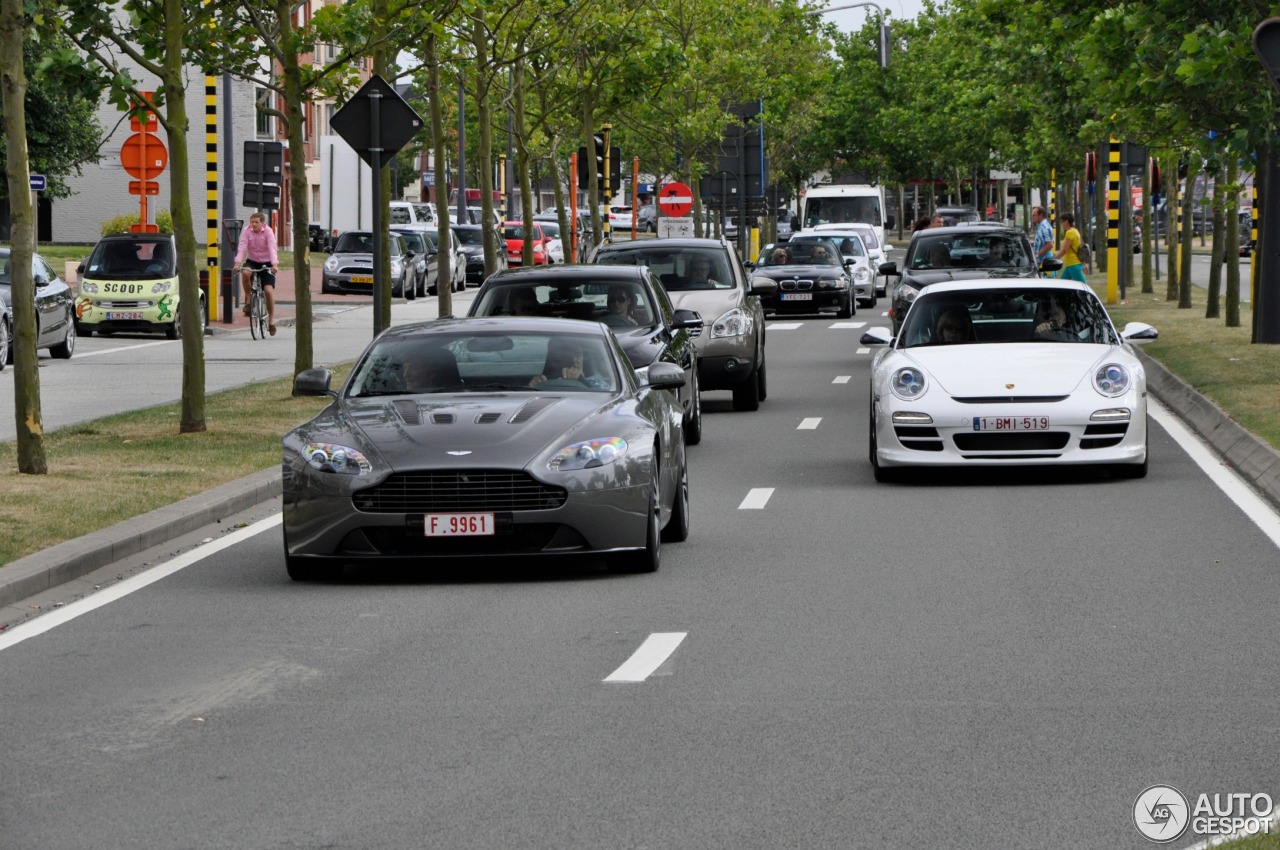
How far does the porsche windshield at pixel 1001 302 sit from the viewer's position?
16.2 meters

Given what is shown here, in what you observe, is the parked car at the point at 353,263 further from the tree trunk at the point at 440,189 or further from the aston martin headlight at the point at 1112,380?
the aston martin headlight at the point at 1112,380

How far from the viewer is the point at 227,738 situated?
7418mm

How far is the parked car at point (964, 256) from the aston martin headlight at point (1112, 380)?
1181 centimetres

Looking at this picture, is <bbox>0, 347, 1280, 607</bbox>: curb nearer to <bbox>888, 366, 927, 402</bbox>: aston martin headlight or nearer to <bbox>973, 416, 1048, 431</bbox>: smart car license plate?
<bbox>973, 416, 1048, 431</bbox>: smart car license plate

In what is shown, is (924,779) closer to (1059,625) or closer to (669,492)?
(1059,625)

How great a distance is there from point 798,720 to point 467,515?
11.9 ft

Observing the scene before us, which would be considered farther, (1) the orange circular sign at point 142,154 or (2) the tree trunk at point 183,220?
(1) the orange circular sign at point 142,154

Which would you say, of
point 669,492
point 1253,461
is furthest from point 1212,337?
point 669,492

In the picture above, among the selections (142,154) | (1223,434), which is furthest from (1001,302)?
(142,154)

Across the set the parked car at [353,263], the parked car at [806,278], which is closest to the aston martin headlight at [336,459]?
the parked car at [806,278]

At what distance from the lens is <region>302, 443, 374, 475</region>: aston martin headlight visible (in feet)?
36.0

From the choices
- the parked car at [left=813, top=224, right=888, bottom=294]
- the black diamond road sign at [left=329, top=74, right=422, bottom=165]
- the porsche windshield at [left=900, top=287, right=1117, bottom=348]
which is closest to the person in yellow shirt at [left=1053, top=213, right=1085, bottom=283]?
the black diamond road sign at [left=329, top=74, right=422, bottom=165]

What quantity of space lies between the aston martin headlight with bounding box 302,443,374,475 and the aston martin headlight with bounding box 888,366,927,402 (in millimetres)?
5056

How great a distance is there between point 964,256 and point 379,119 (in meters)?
9.73
